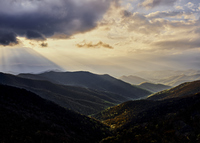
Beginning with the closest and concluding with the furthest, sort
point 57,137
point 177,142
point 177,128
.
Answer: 1. point 177,142
2. point 177,128
3. point 57,137

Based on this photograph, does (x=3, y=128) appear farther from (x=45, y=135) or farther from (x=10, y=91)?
(x=10, y=91)

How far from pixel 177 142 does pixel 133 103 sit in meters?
122

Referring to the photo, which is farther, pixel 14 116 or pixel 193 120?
pixel 14 116

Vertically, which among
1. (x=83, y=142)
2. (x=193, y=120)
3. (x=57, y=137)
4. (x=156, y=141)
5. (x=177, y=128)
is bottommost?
(x=83, y=142)

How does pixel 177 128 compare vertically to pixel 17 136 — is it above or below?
above

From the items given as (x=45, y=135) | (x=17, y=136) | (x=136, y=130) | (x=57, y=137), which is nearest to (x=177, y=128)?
(x=136, y=130)

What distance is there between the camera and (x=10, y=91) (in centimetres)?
10500

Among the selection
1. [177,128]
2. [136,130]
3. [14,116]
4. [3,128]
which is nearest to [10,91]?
[14,116]

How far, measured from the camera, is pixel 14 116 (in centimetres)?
6147

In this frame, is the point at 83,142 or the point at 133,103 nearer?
the point at 83,142

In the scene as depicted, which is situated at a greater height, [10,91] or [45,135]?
[10,91]

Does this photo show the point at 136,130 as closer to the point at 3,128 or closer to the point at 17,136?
the point at 17,136

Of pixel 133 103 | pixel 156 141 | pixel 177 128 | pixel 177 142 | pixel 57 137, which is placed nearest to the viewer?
pixel 177 142

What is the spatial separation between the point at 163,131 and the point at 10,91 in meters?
109
